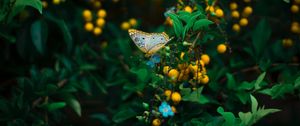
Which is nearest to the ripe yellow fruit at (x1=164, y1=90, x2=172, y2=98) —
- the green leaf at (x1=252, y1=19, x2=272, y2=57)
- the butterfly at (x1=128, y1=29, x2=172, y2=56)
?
the butterfly at (x1=128, y1=29, x2=172, y2=56)

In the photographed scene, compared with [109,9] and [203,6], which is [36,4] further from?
[109,9]

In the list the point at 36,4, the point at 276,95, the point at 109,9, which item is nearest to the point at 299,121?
the point at 276,95

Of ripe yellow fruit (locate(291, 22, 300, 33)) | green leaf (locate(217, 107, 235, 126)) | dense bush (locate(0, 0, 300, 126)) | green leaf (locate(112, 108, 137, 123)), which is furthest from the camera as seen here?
ripe yellow fruit (locate(291, 22, 300, 33))

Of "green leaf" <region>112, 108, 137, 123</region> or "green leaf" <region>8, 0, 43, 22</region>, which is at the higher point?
"green leaf" <region>8, 0, 43, 22</region>

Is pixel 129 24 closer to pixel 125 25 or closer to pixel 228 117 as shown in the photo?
pixel 125 25

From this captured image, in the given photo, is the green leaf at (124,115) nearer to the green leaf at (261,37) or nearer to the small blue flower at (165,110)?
the small blue flower at (165,110)

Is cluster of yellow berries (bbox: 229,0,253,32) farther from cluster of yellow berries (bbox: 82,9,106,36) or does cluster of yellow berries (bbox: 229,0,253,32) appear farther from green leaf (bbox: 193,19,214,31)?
cluster of yellow berries (bbox: 82,9,106,36)
